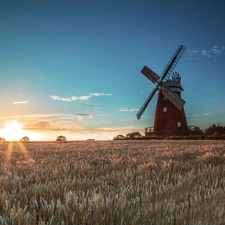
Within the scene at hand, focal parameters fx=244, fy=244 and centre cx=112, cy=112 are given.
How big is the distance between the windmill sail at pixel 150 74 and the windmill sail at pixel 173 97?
2.66 metres

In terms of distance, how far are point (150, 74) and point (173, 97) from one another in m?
6.82

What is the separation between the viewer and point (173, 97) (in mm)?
40375

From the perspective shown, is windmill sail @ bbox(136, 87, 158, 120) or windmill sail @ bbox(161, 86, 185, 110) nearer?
windmill sail @ bbox(161, 86, 185, 110)

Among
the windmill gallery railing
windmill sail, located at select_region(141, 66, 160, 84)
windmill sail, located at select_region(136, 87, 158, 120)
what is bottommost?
the windmill gallery railing

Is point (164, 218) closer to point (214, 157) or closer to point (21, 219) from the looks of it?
point (21, 219)

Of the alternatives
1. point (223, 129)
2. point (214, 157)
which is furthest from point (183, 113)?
point (214, 157)

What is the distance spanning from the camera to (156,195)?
1928 mm

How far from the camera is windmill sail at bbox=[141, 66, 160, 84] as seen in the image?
1712 inches

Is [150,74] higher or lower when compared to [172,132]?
higher

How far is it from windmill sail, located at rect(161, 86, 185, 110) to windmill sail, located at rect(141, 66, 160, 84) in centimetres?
266

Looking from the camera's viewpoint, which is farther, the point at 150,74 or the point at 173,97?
the point at 150,74

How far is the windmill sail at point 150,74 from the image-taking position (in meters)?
43.5

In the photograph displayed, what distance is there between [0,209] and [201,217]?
1348 millimetres

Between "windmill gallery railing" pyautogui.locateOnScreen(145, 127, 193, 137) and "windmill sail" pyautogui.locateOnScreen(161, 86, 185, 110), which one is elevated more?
"windmill sail" pyautogui.locateOnScreen(161, 86, 185, 110)
